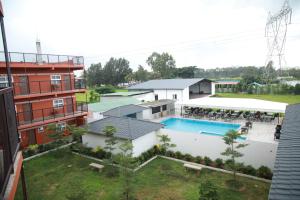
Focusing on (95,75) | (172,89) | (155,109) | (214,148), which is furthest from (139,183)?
(95,75)

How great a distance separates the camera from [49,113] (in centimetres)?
1873

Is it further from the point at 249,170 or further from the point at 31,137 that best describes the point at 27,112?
the point at 249,170

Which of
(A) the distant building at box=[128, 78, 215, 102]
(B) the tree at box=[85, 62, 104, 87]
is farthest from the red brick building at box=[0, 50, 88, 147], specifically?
(B) the tree at box=[85, 62, 104, 87]

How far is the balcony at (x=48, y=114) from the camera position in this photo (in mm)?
16586

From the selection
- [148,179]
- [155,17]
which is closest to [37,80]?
[148,179]

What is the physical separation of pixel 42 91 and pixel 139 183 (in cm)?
1256

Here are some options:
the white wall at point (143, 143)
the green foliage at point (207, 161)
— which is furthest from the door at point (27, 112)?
the green foliage at point (207, 161)

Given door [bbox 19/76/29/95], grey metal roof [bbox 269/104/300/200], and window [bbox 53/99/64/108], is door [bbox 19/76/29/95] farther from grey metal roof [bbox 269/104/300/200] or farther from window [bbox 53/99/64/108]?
grey metal roof [bbox 269/104/300/200]

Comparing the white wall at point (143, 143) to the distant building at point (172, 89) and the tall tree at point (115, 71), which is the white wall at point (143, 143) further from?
the tall tree at point (115, 71)

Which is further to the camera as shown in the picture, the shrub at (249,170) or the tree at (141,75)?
the tree at (141,75)

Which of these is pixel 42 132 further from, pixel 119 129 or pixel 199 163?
pixel 199 163

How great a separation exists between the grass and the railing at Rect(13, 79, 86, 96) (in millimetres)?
6189

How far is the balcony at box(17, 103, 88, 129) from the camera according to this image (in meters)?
16.6

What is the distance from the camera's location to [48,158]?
50.6 ft
